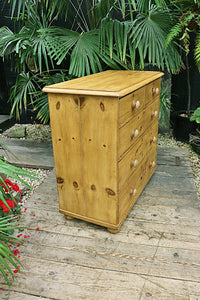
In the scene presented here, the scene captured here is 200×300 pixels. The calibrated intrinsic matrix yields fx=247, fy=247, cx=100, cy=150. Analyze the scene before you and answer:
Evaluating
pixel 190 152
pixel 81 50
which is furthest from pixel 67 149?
pixel 190 152

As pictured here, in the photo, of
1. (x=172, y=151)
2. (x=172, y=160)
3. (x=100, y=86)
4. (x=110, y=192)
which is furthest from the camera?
(x=172, y=151)

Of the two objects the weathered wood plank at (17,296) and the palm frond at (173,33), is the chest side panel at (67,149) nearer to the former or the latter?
the weathered wood plank at (17,296)

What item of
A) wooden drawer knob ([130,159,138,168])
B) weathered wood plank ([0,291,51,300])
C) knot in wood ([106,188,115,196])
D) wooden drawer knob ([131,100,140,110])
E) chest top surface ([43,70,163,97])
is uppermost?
chest top surface ([43,70,163,97])

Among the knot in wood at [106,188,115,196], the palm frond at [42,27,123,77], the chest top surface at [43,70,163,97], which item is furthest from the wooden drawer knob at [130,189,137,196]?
the palm frond at [42,27,123,77]

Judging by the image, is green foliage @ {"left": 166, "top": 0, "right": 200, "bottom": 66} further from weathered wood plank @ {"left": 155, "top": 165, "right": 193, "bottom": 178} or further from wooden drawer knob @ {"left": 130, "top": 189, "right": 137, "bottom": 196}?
wooden drawer knob @ {"left": 130, "top": 189, "right": 137, "bottom": 196}

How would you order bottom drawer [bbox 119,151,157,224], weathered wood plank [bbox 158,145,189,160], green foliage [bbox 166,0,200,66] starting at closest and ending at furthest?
1. bottom drawer [bbox 119,151,157,224]
2. green foliage [bbox 166,0,200,66]
3. weathered wood plank [bbox 158,145,189,160]

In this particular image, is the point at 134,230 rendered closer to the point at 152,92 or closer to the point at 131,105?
the point at 131,105

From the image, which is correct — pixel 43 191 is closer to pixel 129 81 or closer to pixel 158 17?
pixel 129 81

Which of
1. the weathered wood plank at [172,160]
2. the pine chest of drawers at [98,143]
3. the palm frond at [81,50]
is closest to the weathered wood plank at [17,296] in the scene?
the pine chest of drawers at [98,143]

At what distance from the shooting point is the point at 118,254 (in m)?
1.32

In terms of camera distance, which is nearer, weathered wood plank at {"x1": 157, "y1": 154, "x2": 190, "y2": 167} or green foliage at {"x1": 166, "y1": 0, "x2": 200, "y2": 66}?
green foliage at {"x1": 166, "y1": 0, "x2": 200, "y2": 66}

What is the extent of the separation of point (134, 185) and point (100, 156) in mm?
422

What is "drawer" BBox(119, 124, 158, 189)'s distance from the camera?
54.1 inches

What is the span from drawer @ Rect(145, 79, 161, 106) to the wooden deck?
0.68 metres
